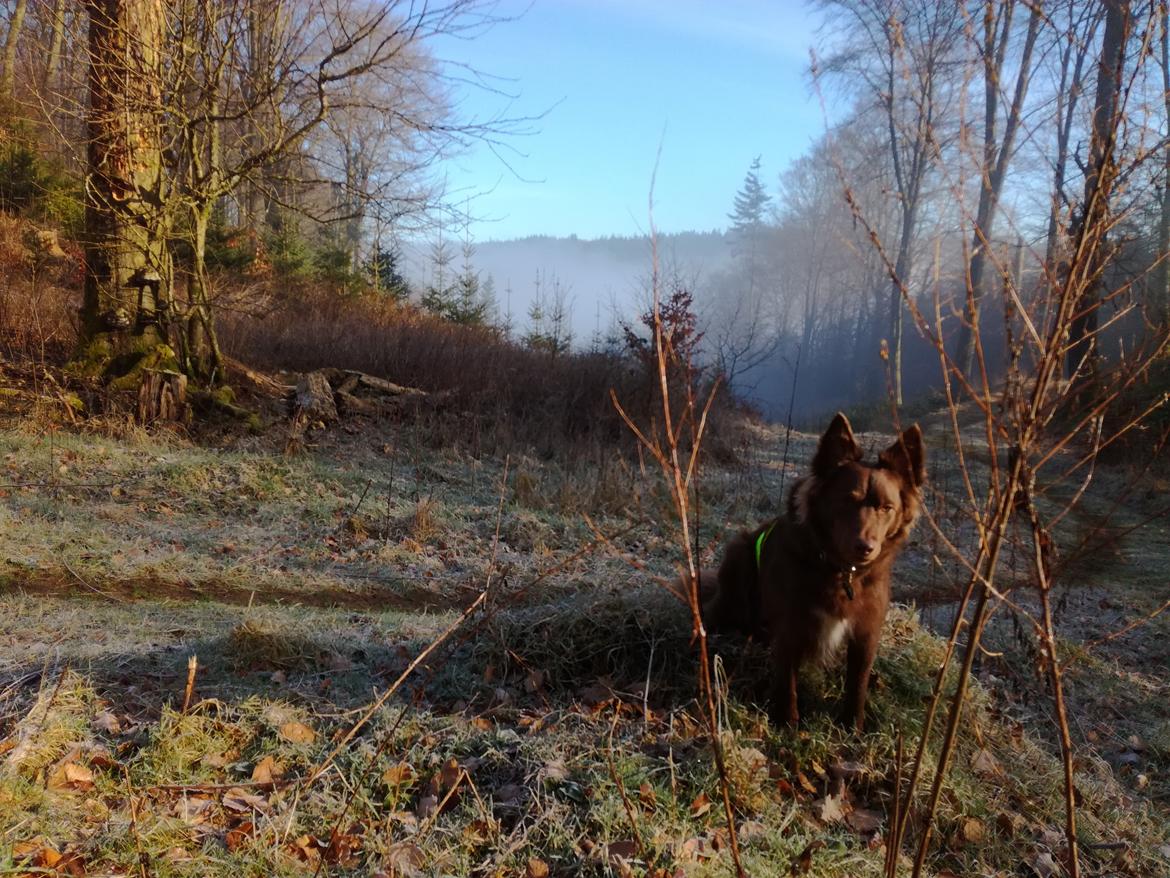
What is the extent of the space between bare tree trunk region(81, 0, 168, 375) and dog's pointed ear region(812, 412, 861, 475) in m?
8.39

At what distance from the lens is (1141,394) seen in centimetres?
1128

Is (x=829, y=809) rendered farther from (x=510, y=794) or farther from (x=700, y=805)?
(x=510, y=794)

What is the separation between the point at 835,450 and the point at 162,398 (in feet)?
27.9

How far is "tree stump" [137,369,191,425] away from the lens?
890 centimetres

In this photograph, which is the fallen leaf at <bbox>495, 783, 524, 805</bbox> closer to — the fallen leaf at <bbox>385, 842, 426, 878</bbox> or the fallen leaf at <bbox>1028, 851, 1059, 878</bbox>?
the fallen leaf at <bbox>385, 842, 426, 878</bbox>

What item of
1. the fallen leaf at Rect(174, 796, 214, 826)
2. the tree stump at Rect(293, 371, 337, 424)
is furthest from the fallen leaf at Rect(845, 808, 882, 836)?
the tree stump at Rect(293, 371, 337, 424)

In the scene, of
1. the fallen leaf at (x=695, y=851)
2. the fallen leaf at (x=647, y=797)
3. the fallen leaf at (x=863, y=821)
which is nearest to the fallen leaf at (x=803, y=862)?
the fallen leaf at (x=695, y=851)

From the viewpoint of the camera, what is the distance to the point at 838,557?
10.2 ft

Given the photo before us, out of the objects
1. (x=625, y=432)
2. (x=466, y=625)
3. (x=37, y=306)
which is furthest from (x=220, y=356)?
(x=466, y=625)

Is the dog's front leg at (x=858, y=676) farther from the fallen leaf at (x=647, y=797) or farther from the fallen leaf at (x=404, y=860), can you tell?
the fallen leaf at (x=404, y=860)

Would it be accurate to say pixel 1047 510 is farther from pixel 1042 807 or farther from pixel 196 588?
pixel 196 588

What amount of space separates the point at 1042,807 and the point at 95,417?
939 centimetres

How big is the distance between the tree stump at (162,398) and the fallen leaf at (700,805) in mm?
8331

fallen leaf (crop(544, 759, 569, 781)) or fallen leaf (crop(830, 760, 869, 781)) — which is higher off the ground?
fallen leaf (crop(544, 759, 569, 781))
